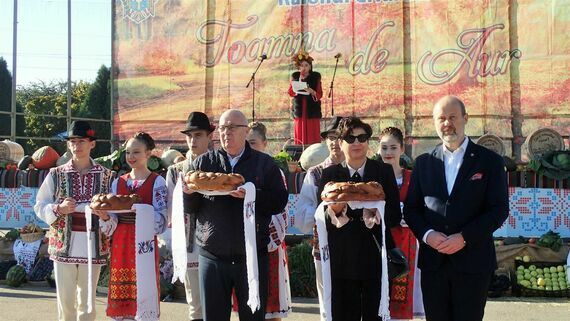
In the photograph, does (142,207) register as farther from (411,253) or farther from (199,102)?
(199,102)

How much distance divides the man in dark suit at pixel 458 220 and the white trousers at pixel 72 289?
2.39 meters

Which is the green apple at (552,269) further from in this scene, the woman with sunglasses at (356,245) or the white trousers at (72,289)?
the white trousers at (72,289)

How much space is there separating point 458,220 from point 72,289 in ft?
8.99

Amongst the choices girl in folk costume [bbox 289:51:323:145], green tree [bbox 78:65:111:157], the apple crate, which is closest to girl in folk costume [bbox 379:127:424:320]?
the apple crate

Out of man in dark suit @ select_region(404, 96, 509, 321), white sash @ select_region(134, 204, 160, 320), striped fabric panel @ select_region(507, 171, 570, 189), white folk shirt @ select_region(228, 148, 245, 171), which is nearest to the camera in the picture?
man in dark suit @ select_region(404, 96, 509, 321)

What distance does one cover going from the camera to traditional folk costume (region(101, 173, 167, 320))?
4.45m

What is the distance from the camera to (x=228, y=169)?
12.0 feet

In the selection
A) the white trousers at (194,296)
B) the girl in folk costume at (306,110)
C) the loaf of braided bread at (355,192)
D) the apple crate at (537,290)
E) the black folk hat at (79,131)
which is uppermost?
the girl in folk costume at (306,110)

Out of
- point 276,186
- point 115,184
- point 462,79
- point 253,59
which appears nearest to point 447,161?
point 276,186

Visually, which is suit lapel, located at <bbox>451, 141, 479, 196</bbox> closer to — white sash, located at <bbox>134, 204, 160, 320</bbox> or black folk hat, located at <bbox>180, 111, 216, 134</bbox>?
black folk hat, located at <bbox>180, 111, 216, 134</bbox>

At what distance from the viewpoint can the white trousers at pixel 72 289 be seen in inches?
177

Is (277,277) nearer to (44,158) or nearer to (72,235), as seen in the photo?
(72,235)

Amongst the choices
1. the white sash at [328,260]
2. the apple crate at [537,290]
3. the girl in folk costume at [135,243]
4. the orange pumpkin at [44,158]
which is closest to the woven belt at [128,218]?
the girl in folk costume at [135,243]

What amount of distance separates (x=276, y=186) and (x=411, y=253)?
127cm
